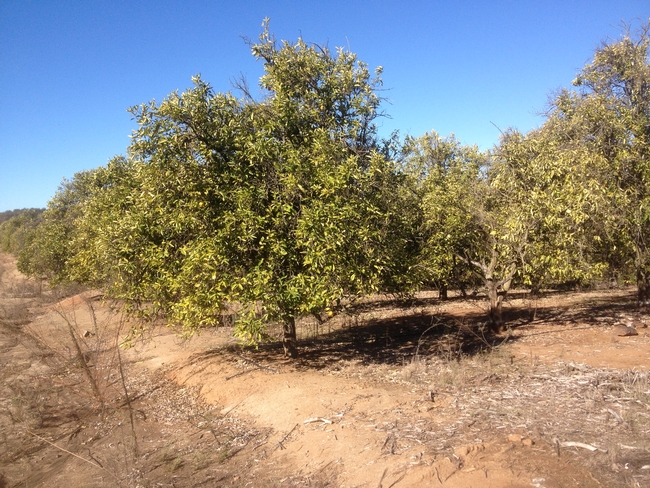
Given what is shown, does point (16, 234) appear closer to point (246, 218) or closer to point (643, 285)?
point (246, 218)

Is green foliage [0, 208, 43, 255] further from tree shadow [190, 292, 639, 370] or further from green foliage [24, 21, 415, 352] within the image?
green foliage [24, 21, 415, 352]

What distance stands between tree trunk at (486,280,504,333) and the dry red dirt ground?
534 mm

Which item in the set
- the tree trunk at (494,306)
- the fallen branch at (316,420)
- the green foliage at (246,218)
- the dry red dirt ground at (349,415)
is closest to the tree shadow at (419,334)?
the dry red dirt ground at (349,415)

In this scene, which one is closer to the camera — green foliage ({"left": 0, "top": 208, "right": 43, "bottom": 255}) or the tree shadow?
the tree shadow

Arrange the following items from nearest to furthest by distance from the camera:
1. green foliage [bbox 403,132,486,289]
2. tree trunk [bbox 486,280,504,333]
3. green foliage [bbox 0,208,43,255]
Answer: green foliage [bbox 403,132,486,289]
tree trunk [bbox 486,280,504,333]
green foliage [bbox 0,208,43,255]

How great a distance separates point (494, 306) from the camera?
39.6 ft

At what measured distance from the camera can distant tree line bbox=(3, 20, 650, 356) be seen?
7.72 m

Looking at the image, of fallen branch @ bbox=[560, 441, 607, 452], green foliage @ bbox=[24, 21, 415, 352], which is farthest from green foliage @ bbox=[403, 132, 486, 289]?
fallen branch @ bbox=[560, 441, 607, 452]

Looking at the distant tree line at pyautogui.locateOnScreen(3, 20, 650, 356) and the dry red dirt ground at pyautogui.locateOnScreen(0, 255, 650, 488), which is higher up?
the distant tree line at pyautogui.locateOnScreen(3, 20, 650, 356)

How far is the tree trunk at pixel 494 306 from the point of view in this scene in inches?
465

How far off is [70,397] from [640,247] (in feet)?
44.1

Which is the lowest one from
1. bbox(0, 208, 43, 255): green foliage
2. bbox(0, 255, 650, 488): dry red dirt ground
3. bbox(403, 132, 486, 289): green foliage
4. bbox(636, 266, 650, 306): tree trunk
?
bbox(0, 255, 650, 488): dry red dirt ground

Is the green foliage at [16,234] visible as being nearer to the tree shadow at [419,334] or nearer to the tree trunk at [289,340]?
the tree shadow at [419,334]

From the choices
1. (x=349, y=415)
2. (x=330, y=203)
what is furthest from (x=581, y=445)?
(x=330, y=203)
